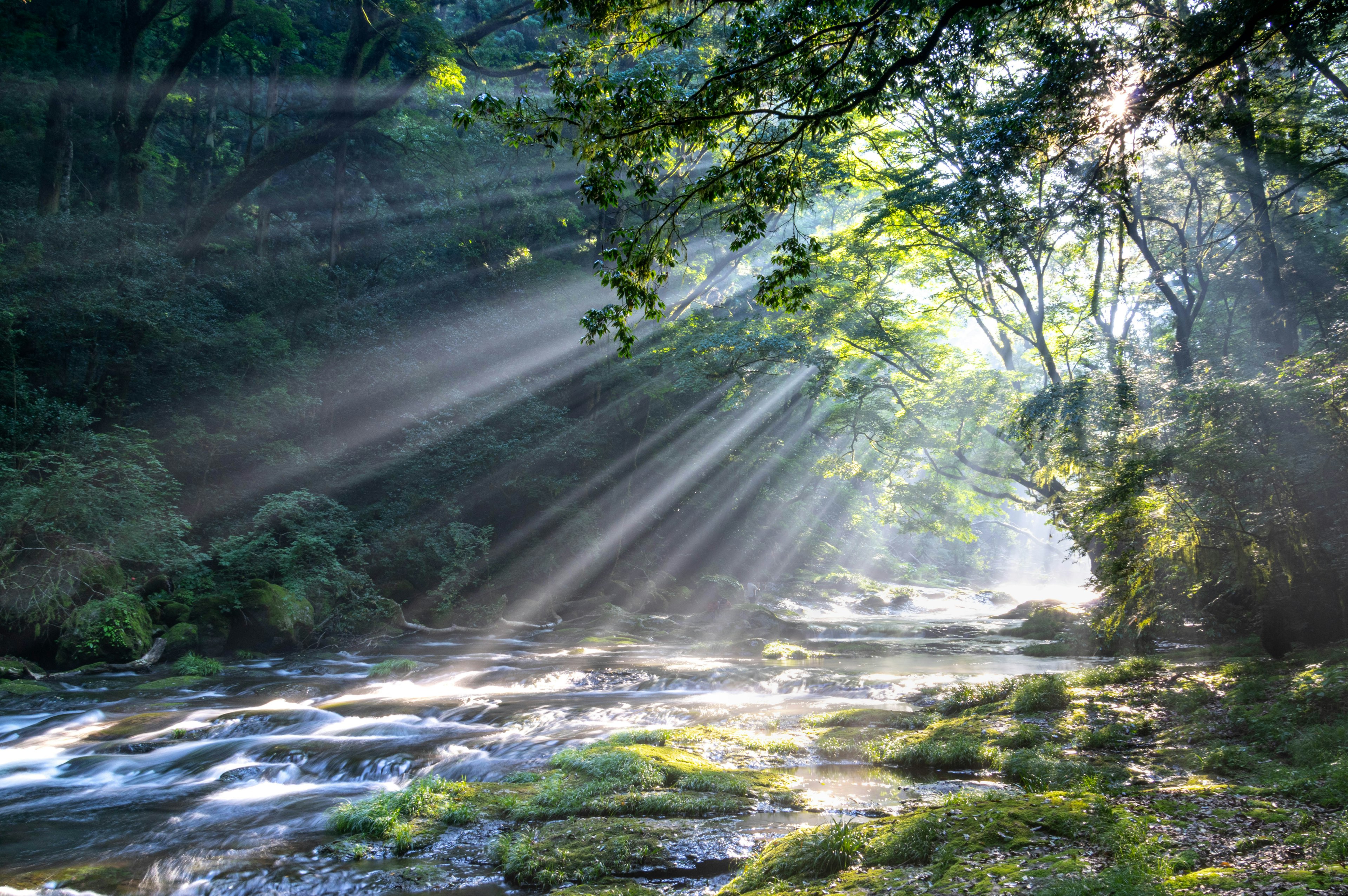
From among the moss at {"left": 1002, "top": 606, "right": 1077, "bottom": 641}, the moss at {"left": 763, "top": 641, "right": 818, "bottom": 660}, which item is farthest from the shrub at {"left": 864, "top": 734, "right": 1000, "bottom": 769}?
the moss at {"left": 1002, "top": 606, "right": 1077, "bottom": 641}

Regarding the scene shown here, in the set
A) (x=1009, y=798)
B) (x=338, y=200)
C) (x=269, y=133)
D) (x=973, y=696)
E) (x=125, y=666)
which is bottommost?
(x=125, y=666)

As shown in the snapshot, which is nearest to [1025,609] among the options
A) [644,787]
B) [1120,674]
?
[1120,674]

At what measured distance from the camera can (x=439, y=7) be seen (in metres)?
37.5

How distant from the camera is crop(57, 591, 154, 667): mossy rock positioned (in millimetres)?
13516

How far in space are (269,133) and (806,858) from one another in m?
36.2

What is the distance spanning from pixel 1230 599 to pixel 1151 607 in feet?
13.4

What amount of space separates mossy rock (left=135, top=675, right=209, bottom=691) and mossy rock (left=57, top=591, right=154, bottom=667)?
1394mm

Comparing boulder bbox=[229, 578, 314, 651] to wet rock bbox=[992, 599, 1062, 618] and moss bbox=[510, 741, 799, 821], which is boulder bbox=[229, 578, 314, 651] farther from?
wet rock bbox=[992, 599, 1062, 618]

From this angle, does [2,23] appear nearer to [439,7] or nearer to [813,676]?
[439,7]

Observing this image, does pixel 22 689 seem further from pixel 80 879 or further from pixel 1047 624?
pixel 1047 624

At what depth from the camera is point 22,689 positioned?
1171 centimetres

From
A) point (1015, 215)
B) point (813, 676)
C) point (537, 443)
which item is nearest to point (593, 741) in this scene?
point (813, 676)

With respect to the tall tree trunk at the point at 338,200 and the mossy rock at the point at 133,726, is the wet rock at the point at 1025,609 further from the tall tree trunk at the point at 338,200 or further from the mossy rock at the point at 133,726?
the tall tree trunk at the point at 338,200

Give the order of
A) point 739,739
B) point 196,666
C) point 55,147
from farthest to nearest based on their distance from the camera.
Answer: point 55,147 < point 196,666 < point 739,739
